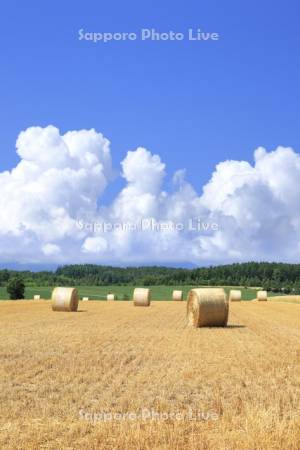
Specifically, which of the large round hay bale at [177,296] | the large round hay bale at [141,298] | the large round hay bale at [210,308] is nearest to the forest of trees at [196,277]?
the large round hay bale at [177,296]

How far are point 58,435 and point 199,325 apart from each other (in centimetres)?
1796

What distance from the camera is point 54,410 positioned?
401 inches

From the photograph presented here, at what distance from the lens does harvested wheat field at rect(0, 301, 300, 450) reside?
8.61m

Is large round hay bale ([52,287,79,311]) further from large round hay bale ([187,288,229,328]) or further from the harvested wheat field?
the harvested wheat field

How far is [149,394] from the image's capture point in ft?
37.1

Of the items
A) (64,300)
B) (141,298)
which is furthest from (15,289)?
(64,300)

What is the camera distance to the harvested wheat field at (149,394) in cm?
861

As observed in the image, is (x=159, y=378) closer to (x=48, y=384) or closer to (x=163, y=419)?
(x=48, y=384)

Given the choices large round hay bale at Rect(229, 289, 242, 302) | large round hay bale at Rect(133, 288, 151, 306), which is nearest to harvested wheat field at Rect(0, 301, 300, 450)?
large round hay bale at Rect(133, 288, 151, 306)

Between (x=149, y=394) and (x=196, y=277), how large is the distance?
13713cm

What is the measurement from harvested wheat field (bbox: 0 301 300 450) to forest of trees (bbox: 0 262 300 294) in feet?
335

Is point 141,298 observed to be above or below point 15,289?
below

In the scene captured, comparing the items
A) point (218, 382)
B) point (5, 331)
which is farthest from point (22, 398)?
point (5, 331)

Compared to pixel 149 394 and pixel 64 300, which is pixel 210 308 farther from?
pixel 64 300
